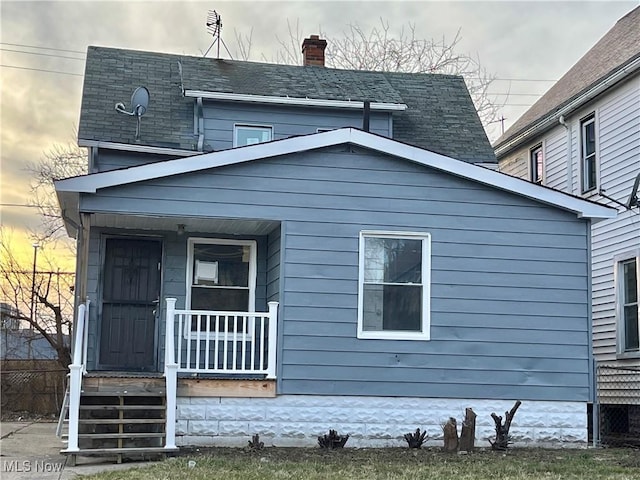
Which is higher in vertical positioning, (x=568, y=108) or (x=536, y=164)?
(x=568, y=108)

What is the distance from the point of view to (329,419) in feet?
35.3

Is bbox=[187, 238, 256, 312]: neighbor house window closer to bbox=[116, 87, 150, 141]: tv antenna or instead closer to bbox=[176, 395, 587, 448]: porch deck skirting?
bbox=[176, 395, 587, 448]: porch deck skirting

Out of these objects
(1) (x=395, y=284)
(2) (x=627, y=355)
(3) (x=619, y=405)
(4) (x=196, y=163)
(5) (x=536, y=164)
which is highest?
(5) (x=536, y=164)

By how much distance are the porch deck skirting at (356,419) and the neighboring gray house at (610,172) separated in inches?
97.2

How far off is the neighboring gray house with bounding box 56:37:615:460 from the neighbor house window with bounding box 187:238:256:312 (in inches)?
0.9

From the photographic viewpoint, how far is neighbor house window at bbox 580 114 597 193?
15.5 metres

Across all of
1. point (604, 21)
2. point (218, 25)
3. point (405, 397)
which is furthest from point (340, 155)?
point (604, 21)

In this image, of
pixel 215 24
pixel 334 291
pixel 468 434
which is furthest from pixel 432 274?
pixel 215 24

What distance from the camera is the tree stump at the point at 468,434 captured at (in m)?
10.4

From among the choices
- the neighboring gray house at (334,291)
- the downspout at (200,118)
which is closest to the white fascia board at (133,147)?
the downspout at (200,118)

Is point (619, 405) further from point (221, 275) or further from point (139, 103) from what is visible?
point (139, 103)

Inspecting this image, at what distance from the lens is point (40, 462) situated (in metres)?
9.15

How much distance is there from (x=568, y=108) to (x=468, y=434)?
26.0 ft

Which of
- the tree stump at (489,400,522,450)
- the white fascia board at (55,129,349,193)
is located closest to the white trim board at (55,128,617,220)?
the white fascia board at (55,129,349,193)
